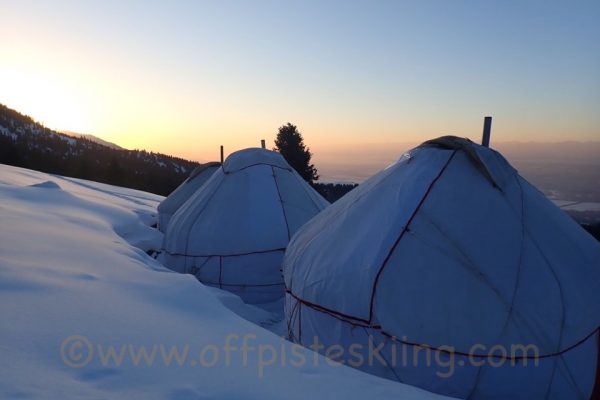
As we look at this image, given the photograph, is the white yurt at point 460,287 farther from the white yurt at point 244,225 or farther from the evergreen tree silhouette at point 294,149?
the evergreen tree silhouette at point 294,149

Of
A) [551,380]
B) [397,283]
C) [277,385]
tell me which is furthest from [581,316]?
[277,385]

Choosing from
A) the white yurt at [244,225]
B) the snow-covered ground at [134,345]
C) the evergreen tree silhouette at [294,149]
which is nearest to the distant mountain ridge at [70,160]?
the evergreen tree silhouette at [294,149]

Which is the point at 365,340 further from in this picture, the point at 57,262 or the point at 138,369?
the point at 57,262

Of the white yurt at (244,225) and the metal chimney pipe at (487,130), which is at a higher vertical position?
the metal chimney pipe at (487,130)

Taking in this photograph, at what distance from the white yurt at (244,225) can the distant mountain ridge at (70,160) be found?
28.1 metres

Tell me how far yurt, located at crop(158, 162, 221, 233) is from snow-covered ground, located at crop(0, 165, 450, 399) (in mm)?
8845

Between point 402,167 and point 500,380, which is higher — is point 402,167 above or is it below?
above

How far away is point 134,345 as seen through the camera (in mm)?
2551

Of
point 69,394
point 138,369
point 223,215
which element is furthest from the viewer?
point 223,215

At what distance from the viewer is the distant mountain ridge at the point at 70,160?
34.9m

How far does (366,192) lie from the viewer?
530cm

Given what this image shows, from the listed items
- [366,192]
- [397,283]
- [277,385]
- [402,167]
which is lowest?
[277,385]

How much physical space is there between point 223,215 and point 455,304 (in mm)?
5343

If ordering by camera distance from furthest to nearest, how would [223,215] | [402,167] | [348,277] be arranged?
[223,215], [402,167], [348,277]
